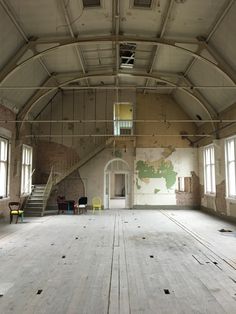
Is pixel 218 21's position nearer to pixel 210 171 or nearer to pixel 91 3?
pixel 91 3

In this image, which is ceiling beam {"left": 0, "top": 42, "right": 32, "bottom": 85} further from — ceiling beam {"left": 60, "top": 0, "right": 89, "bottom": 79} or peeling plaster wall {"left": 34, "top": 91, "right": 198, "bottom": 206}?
peeling plaster wall {"left": 34, "top": 91, "right": 198, "bottom": 206}

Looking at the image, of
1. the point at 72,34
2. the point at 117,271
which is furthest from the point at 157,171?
the point at 117,271

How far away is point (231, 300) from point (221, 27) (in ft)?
24.6

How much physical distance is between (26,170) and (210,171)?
9563 millimetres

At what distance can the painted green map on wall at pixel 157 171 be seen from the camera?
16484mm

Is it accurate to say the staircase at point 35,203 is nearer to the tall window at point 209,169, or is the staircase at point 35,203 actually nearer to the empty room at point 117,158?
the empty room at point 117,158

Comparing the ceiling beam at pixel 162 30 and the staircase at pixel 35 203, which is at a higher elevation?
the ceiling beam at pixel 162 30

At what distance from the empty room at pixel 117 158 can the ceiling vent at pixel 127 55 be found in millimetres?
46

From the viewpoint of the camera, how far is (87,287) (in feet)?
15.3

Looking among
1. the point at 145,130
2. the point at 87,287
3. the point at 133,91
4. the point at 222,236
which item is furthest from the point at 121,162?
the point at 87,287

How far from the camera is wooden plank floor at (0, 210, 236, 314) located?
4008 mm

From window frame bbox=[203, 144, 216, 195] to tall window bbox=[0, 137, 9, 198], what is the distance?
31.5 ft

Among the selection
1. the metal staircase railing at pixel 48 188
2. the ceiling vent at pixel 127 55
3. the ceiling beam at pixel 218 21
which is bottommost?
the metal staircase railing at pixel 48 188

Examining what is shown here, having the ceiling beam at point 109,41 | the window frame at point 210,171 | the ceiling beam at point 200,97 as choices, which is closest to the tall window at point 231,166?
the window frame at point 210,171
